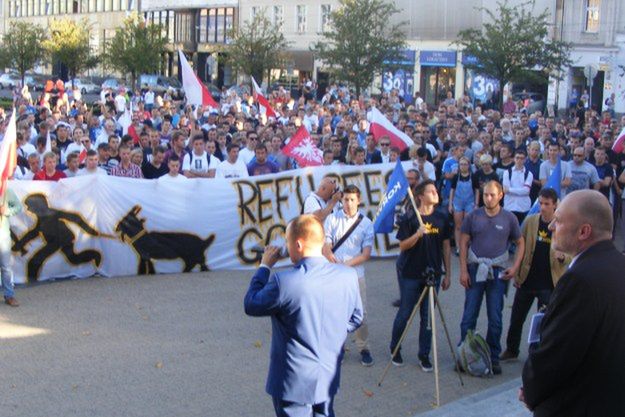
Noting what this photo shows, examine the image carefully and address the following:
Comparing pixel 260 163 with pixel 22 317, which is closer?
pixel 22 317

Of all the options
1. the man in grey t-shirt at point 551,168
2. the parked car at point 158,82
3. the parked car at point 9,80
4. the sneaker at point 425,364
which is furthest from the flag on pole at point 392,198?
the parked car at point 9,80

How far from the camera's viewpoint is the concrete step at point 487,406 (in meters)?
6.91

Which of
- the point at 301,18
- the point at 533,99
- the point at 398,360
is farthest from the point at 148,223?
the point at 301,18

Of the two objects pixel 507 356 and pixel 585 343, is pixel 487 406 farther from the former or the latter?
pixel 585 343

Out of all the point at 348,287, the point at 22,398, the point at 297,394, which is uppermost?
the point at 348,287

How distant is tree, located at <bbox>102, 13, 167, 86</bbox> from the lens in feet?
158

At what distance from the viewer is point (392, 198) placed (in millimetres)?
8727

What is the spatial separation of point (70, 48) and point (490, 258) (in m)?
45.1

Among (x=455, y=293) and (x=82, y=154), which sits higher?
(x=82, y=154)

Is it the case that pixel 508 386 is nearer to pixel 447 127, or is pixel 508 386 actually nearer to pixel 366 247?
pixel 366 247

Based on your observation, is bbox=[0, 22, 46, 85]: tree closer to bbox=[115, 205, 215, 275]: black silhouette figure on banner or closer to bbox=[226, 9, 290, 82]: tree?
bbox=[226, 9, 290, 82]: tree

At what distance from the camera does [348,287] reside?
5.19 metres

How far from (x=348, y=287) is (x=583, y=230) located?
1681 millimetres

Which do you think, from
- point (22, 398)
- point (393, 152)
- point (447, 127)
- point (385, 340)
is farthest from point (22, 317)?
point (447, 127)
